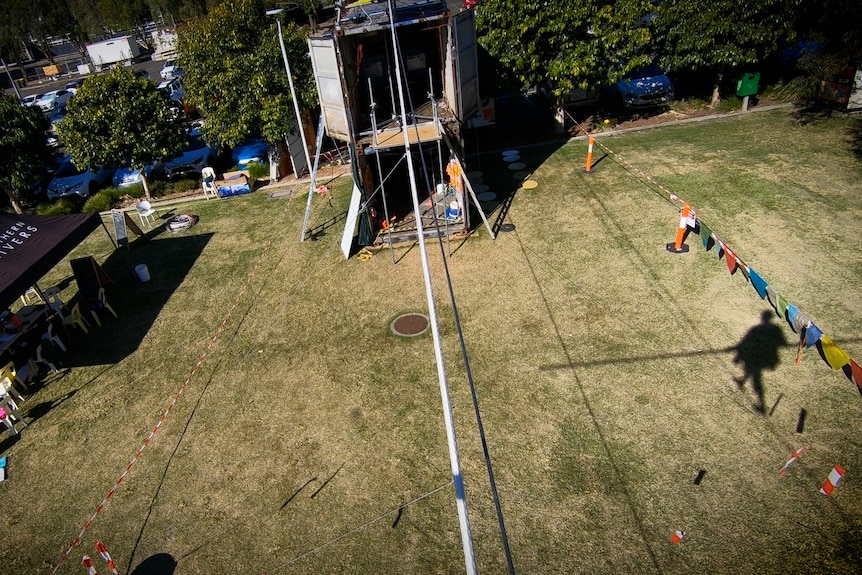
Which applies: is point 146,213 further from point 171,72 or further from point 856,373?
point 171,72

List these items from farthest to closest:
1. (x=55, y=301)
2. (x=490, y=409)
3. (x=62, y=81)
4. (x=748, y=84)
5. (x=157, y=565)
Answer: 1. (x=62, y=81)
2. (x=748, y=84)
3. (x=55, y=301)
4. (x=490, y=409)
5. (x=157, y=565)

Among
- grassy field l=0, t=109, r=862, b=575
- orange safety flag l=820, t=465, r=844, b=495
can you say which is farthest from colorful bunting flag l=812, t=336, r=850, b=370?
grassy field l=0, t=109, r=862, b=575

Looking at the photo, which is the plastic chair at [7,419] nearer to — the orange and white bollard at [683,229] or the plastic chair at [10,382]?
the plastic chair at [10,382]

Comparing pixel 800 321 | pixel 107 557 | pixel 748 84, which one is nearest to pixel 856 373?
pixel 800 321

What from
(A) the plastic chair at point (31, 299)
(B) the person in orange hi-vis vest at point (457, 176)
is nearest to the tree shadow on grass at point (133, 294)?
Result: (A) the plastic chair at point (31, 299)

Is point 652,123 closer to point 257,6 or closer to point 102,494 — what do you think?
point 257,6
